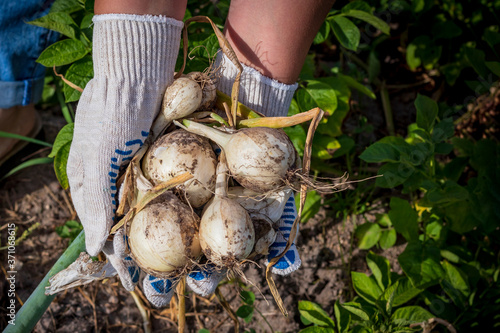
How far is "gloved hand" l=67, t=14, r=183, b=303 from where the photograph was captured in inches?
48.6

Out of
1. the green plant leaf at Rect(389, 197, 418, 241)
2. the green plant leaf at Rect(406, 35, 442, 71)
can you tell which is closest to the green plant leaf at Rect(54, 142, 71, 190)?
the green plant leaf at Rect(389, 197, 418, 241)

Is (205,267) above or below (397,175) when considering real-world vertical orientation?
below

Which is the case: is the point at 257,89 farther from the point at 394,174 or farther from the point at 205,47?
the point at 394,174

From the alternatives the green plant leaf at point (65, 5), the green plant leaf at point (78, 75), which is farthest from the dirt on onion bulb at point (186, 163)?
the green plant leaf at point (65, 5)

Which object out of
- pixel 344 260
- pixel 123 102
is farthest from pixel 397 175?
pixel 123 102

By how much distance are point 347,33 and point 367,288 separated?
0.98m

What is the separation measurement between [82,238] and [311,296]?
105 centimetres

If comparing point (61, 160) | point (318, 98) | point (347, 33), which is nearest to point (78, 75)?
point (61, 160)

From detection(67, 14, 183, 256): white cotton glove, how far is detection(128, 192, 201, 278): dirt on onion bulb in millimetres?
156

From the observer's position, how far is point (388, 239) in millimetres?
1881

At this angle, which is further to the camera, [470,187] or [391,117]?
[391,117]

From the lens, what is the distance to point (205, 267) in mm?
1280

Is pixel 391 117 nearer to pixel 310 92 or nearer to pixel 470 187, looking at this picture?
pixel 470 187

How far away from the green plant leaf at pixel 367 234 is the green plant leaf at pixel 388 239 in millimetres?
32
